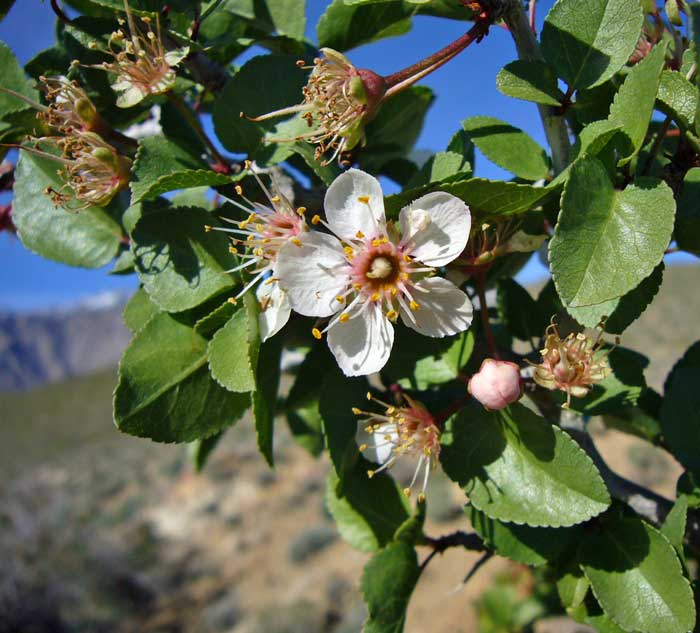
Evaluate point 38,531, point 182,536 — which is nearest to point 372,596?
point 38,531

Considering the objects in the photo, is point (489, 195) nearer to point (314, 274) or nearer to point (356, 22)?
point (314, 274)

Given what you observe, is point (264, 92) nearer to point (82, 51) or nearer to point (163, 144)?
point (163, 144)

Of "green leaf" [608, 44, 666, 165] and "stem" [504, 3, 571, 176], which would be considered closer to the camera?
"green leaf" [608, 44, 666, 165]

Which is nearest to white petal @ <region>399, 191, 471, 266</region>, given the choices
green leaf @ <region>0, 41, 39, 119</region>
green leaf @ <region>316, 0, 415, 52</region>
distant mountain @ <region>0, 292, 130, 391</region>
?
green leaf @ <region>316, 0, 415, 52</region>

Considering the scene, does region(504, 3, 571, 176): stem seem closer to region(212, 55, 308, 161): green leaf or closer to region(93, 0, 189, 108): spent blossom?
region(212, 55, 308, 161): green leaf

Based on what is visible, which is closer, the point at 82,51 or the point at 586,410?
the point at 586,410

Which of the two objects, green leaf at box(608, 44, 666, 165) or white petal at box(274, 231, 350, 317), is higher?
green leaf at box(608, 44, 666, 165)
